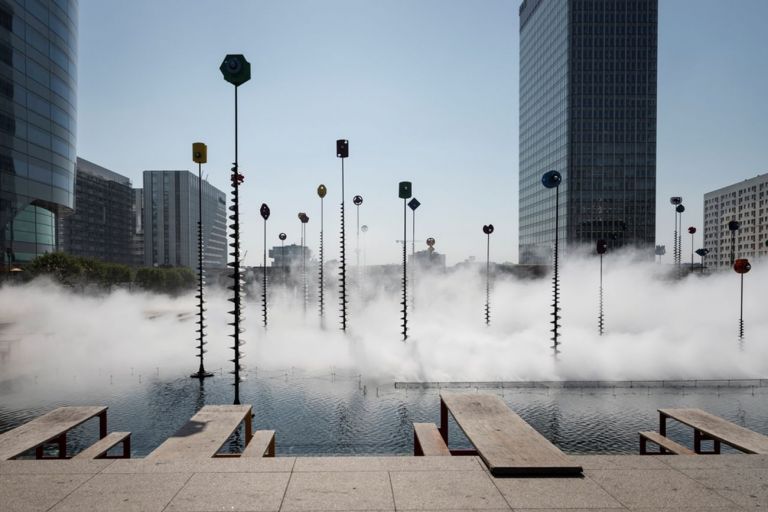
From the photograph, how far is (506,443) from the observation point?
437 inches

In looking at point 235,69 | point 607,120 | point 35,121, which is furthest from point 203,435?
point 607,120

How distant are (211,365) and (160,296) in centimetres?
8726

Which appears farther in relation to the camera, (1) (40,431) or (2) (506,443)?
(1) (40,431)

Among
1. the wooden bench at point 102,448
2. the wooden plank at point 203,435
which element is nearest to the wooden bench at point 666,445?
the wooden plank at point 203,435

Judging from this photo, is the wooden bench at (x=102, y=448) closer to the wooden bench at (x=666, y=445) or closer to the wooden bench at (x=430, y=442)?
the wooden bench at (x=430, y=442)

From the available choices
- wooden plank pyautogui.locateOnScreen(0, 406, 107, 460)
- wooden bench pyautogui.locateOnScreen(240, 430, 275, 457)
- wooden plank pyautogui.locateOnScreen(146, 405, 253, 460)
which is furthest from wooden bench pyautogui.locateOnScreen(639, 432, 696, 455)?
wooden plank pyautogui.locateOnScreen(0, 406, 107, 460)

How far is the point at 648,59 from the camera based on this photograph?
156 metres

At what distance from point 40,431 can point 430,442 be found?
35.2 feet

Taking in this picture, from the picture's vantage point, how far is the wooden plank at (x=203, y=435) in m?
11.4

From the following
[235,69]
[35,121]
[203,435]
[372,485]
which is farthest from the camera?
[35,121]

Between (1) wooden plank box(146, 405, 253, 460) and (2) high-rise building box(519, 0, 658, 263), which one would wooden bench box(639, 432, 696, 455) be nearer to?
(1) wooden plank box(146, 405, 253, 460)

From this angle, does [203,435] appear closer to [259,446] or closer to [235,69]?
[259,446]

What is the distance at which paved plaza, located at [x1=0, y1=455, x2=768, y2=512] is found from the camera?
8.62 m

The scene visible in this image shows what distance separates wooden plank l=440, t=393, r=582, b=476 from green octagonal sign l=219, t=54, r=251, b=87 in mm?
19590
